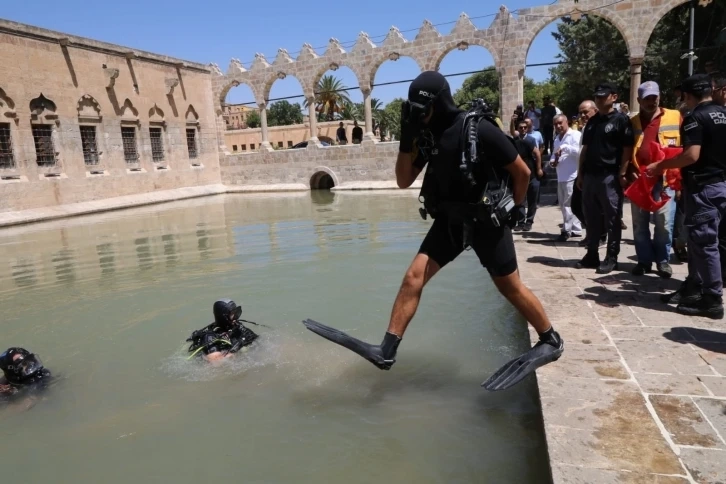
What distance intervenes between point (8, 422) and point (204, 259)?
5.17m

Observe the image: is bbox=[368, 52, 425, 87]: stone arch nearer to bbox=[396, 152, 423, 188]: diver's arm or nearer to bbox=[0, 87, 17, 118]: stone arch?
bbox=[0, 87, 17, 118]: stone arch

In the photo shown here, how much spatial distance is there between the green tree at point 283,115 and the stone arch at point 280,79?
44.2m

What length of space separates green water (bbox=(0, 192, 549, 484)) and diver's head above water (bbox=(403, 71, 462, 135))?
1693mm

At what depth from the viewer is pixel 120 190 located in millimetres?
20984

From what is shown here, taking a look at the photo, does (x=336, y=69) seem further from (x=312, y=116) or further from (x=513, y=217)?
(x=513, y=217)

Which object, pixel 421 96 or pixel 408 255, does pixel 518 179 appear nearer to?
pixel 421 96

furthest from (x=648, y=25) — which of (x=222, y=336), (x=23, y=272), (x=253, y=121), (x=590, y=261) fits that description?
(x=253, y=121)

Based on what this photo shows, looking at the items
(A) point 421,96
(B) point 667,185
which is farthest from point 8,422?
(B) point 667,185

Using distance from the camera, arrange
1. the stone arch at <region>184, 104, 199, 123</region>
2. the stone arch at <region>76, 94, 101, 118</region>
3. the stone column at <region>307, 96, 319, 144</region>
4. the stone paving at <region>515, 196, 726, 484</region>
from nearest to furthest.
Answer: the stone paving at <region>515, 196, 726, 484</region> → the stone arch at <region>76, 94, 101, 118</region> → the stone column at <region>307, 96, 319, 144</region> → the stone arch at <region>184, 104, 199, 123</region>

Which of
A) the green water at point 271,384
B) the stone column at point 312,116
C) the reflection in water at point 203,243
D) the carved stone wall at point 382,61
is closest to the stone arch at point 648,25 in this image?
the carved stone wall at point 382,61

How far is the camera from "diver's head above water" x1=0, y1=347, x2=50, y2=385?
3959 mm

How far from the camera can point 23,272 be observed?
28.3 feet

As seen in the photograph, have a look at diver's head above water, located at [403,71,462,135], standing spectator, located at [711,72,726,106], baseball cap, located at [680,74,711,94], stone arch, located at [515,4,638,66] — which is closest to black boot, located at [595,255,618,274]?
standing spectator, located at [711,72,726,106]

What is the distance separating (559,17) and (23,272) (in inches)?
700
